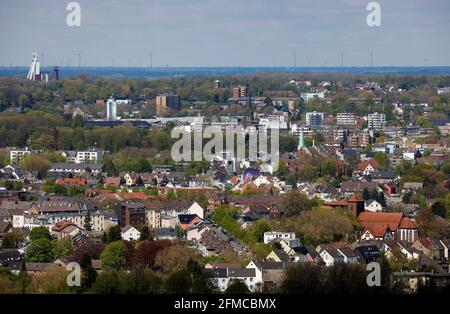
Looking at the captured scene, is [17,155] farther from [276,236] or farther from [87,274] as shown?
[87,274]

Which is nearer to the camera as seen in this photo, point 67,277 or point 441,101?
point 67,277

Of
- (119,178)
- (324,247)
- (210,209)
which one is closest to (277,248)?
(324,247)

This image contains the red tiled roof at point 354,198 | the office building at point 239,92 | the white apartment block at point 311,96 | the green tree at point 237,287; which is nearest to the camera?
the green tree at point 237,287

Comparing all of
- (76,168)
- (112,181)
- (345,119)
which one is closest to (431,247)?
(112,181)

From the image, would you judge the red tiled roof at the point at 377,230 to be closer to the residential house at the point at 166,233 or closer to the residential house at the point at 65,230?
the residential house at the point at 166,233

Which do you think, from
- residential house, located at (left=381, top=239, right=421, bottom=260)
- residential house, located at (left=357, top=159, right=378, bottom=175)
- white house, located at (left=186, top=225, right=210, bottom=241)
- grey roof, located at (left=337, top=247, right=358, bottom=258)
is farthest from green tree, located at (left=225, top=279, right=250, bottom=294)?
residential house, located at (left=357, top=159, right=378, bottom=175)

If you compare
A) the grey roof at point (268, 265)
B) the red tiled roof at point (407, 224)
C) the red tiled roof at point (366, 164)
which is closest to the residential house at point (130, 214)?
the red tiled roof at point (407, 224)

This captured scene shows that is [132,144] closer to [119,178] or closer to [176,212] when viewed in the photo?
[119,178]
